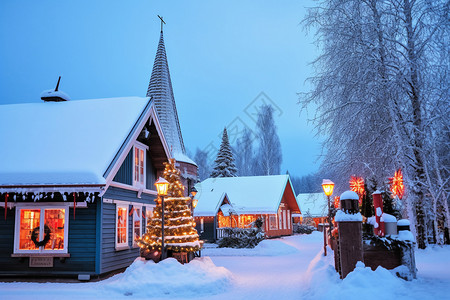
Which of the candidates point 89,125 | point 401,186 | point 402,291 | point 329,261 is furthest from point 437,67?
point 89,125

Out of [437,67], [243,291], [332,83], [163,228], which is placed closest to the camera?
[243,291]

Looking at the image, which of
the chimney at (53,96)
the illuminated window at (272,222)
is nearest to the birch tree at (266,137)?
the illuminated window at (272,222)

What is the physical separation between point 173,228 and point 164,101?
13.8 metres

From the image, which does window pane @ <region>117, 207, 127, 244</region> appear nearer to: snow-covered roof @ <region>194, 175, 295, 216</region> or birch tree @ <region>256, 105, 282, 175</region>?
snow-covered roof @ <region>194, 175, 295, 216</region>

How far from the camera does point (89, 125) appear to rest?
1549 centimetres

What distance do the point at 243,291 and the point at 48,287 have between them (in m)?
6.05

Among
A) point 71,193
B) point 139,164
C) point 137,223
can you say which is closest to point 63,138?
point 71,193

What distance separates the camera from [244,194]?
3641cm

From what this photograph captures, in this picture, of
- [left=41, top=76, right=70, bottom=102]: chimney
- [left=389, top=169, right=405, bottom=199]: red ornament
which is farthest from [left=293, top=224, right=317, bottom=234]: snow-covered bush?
[left=41, top=76, right=70, bottom=102]: chimney

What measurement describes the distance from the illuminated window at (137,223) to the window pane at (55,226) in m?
3.10

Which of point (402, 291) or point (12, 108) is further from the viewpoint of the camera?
point (12, 108)

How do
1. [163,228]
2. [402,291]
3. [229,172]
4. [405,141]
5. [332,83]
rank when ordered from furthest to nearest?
[229,172] < [332,83] < [405,141] < [163,228] < [402,291]

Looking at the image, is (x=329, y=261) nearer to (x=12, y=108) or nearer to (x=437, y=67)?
(x=437, y=67)

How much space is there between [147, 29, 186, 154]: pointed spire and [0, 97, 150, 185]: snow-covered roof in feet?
25.2
